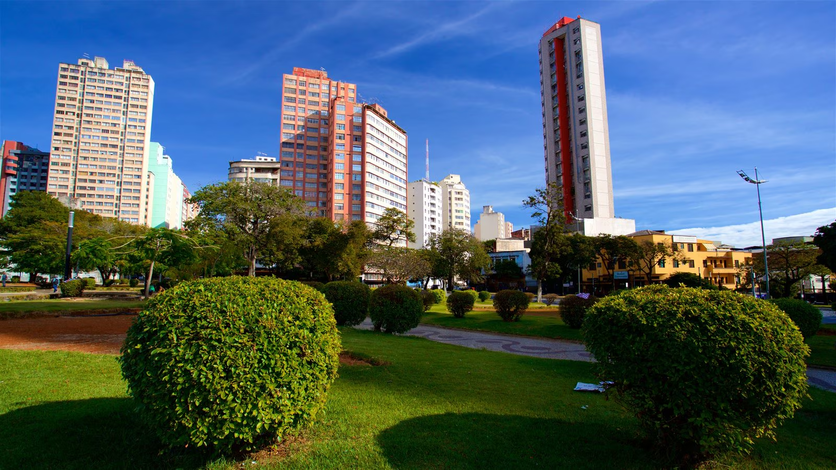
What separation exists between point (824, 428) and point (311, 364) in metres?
6.99

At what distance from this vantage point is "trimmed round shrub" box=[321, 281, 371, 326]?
1680 centimetres

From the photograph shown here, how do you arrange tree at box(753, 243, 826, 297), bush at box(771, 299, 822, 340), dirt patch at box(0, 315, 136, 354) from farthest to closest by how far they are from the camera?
1. tree at box(753, 243, 826, 297)
2. bush at box(771, 299, 822, 340)
3. dirt patch at box(0, 315, 136, 354)

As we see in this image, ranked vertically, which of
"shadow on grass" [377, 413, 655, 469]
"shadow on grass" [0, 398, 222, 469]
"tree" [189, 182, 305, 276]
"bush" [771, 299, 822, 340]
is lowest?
"shadow on grass" [377, 413, 655, 469]

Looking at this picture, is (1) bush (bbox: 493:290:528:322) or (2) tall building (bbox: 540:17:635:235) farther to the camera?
(2) tall building (bbox: 540:17:635:235)

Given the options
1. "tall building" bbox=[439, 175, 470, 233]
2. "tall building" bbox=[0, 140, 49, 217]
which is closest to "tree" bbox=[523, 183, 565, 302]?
"tall building" bbox=[439, 175, 470, 233]

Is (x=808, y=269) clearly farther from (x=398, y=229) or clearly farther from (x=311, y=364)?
(x=311, y=364)

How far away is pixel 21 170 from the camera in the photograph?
434 ft

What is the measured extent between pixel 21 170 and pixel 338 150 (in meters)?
119

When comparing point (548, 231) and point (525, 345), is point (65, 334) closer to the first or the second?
point (525, 345)

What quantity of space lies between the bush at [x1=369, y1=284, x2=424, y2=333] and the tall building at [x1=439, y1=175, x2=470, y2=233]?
131m

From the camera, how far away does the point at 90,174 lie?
109m

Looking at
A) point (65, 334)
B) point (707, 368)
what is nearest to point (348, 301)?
point (65, 334)

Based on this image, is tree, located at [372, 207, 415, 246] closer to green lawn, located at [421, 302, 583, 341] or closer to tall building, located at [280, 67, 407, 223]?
tall building, located at [280, 67, 407, 223]

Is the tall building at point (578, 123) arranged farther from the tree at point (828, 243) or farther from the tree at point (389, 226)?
the tree at point (828, 243)
